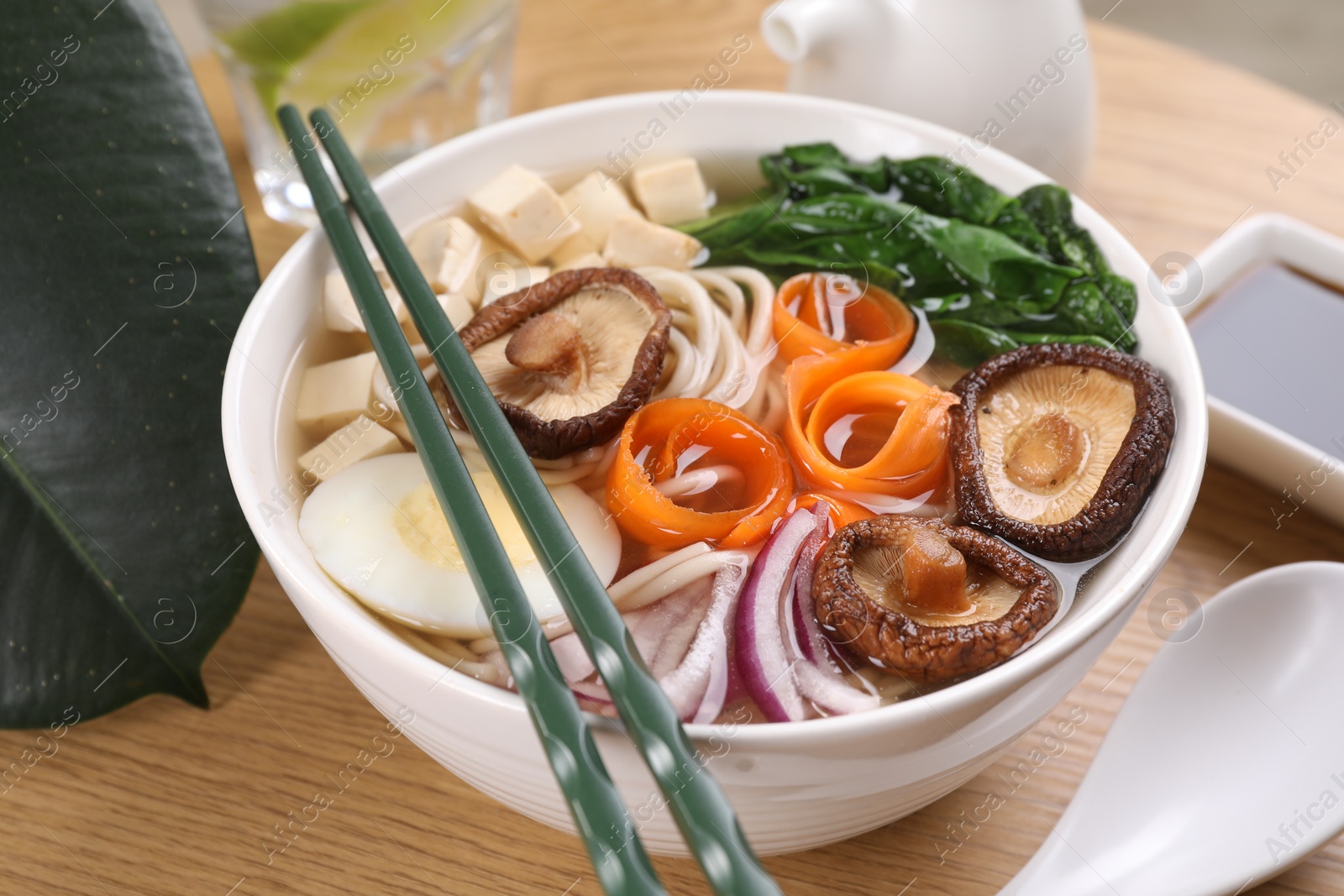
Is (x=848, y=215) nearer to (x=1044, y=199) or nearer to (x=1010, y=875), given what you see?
(x=1044, y=199)

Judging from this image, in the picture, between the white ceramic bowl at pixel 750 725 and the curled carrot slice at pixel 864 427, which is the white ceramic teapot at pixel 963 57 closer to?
the white ceramic bowl at pixel 750 725

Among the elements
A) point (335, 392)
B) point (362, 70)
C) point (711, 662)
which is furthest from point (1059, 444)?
point (362, 70)

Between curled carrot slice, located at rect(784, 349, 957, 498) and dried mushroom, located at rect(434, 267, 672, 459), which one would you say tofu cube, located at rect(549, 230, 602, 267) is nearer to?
dried mushroom, located at rect(434, 267, 672, 459)

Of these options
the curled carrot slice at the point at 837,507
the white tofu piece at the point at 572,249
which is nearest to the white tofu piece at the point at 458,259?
the white tofu piece at the point at 572,249

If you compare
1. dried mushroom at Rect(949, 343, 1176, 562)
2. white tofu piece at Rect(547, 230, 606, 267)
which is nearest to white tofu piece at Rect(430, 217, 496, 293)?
white tofu piece at Rect(547, 230, 606, 267)

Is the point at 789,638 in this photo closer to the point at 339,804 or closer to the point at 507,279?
the point at 339,804
